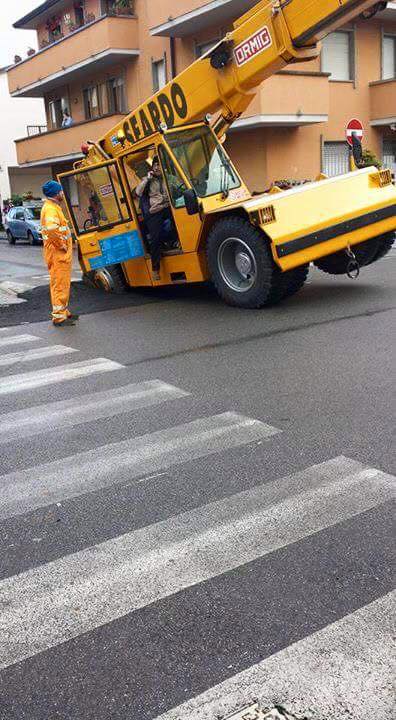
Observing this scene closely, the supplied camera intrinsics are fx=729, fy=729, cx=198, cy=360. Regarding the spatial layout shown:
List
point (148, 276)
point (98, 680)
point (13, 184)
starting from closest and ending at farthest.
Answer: point (98, 680) → point (148, 276) → point (13, 184)

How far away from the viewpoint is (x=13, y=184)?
4712 centimetres

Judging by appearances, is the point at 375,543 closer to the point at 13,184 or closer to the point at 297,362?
the point at 297,362

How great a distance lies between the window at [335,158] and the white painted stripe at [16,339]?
15806mm

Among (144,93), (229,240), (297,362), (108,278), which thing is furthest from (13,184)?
(297,362)

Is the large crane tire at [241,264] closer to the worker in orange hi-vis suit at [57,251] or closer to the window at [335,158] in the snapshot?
the worker in orange hi-vis suit at [57,251]

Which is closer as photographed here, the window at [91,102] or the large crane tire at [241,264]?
the large crane tire at [241,264]

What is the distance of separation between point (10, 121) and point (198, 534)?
51.0 m

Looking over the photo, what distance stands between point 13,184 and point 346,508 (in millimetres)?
46717

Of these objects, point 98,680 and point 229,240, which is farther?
point 229,240

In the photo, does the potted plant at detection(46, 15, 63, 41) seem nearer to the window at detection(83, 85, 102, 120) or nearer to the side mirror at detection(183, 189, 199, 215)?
the window at detection(83, 85, 102, 120)

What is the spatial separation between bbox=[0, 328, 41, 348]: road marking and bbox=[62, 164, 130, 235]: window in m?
2.82

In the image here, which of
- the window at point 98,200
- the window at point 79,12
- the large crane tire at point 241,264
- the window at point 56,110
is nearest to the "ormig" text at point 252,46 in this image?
the large crane tire at point 241,264

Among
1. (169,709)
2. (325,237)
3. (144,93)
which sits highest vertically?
(144,93)

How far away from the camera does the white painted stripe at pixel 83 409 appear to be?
547 centimetres
